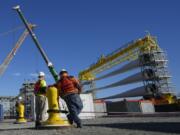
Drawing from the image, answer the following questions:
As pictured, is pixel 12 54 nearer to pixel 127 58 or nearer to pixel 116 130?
pixel 127 58

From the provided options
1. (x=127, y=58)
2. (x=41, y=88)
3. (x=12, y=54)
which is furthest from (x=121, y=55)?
(x=41, y=88)

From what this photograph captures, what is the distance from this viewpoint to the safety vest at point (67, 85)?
270 inches

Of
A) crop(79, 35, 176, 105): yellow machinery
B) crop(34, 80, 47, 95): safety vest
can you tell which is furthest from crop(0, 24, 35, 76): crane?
crop(34, 80, 47, 95): safety vest

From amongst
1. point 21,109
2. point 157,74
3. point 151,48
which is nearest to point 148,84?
point 157,74

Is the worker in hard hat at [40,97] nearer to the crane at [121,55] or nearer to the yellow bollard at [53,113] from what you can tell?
the yellow bollard at [53,113]

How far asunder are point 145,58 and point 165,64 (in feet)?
14.3

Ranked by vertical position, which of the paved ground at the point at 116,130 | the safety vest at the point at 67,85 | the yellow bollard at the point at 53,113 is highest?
the safety vest at the point at 67,85

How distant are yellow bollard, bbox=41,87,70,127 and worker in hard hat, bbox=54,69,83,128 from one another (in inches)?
7.7

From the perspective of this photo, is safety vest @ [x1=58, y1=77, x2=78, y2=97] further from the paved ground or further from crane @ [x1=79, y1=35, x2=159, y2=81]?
crane @ [x1=79, y1=35, x2=159, y2=81]

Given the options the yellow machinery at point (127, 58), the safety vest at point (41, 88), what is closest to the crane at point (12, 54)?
the yellow machinery at point (127, 58)

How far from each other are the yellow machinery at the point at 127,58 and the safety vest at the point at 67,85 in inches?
1708

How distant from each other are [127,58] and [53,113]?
194ft

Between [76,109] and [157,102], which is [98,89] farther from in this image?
[76,109]

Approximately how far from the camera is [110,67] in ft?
232
